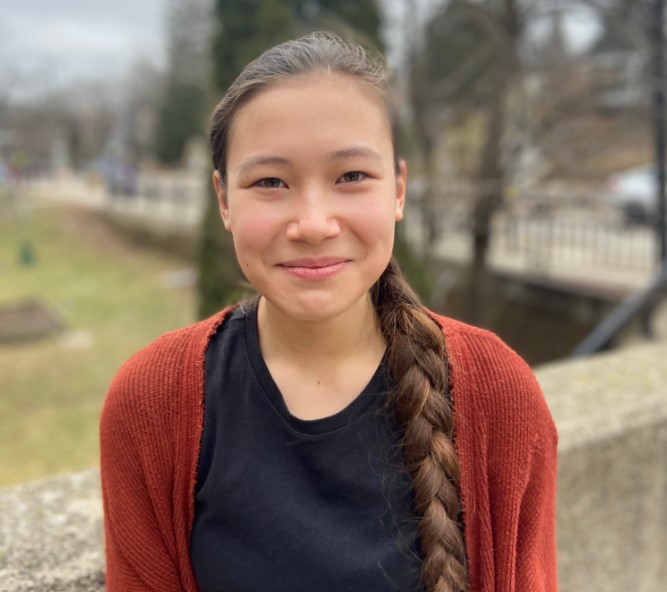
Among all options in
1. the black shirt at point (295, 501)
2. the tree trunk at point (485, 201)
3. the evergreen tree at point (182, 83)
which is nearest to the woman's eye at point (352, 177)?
the black shirt at point (295, 501)

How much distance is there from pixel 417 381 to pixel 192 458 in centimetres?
41

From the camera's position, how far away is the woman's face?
1.09m

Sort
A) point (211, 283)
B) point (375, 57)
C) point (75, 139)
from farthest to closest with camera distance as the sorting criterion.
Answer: point (75, 139) → point (211, 283) → point (375, 57)

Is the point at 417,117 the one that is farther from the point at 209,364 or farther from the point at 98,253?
the point at 98,253

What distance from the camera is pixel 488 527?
1212 mm

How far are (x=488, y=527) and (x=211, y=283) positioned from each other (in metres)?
6.94

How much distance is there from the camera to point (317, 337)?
126cm

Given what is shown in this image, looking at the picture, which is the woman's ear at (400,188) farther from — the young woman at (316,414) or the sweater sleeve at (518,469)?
the sweater sleeve at (518,469)

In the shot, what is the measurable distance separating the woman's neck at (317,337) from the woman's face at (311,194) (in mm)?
113

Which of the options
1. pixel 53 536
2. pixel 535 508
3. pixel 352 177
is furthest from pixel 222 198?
pixel 53 536

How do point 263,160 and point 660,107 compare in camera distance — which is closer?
point 263,160

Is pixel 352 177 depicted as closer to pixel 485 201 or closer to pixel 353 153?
pixel 353 153

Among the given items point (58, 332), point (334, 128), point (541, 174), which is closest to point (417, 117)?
point (541, 174)

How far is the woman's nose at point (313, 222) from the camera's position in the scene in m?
1.08
